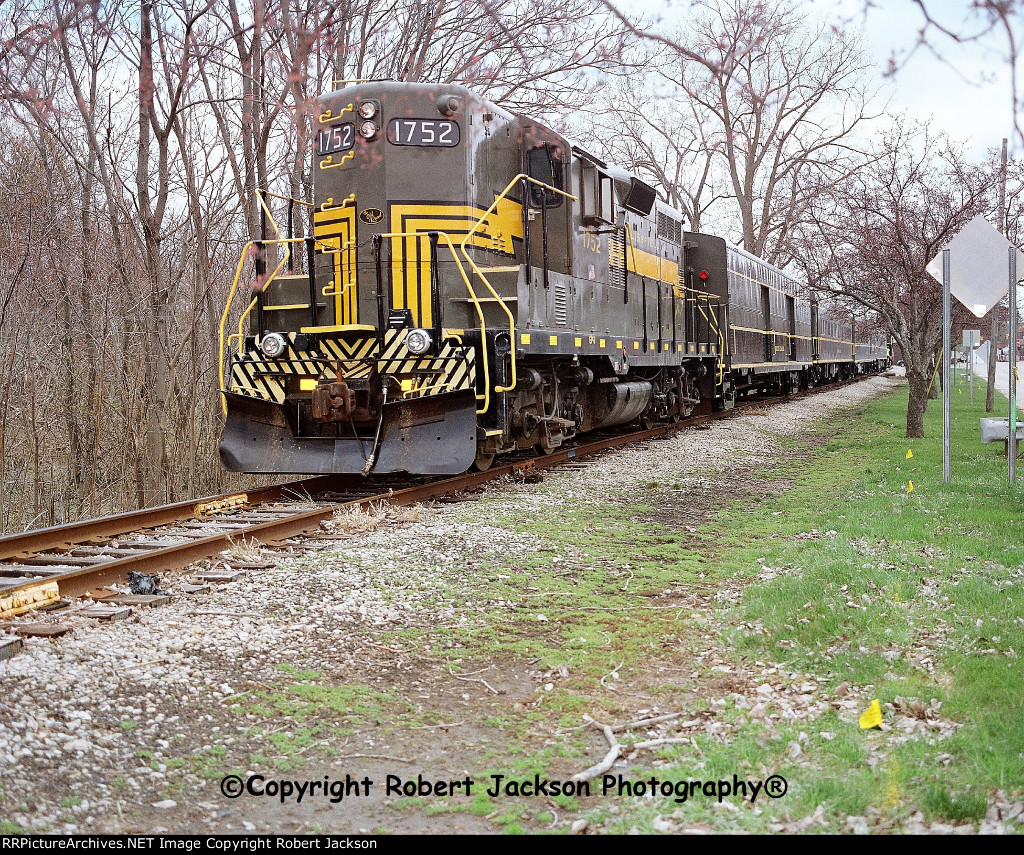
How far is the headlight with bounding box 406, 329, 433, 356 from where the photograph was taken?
28.5ft

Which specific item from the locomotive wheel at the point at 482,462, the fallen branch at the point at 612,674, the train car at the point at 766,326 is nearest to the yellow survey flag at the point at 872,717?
the fallen branch at the point at 612,674

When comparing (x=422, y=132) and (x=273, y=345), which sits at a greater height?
(x=422, y=132)

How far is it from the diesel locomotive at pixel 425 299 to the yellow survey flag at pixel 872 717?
5.19m

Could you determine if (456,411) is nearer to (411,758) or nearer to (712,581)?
(712,581)

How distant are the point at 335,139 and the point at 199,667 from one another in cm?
744

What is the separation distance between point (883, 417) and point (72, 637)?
19.2m

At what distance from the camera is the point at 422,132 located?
32.1 ft

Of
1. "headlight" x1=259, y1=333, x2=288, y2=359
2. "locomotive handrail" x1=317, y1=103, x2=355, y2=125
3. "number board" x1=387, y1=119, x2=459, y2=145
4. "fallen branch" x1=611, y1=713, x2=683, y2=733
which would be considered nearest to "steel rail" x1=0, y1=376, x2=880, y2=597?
"headlight" x1=259, y1=333, x2=288, y2=359

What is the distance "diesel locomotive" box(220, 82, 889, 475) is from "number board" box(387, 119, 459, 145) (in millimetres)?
16

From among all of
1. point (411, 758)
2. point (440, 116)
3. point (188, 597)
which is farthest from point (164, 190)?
point (411, 758)

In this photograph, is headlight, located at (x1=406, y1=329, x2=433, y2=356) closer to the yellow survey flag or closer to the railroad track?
the railroad track

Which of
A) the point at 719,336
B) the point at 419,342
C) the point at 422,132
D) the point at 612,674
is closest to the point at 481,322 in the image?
the point at 419,342

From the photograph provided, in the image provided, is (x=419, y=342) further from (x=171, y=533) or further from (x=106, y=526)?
(x=106, y=526)

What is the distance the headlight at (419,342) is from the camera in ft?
28.5
